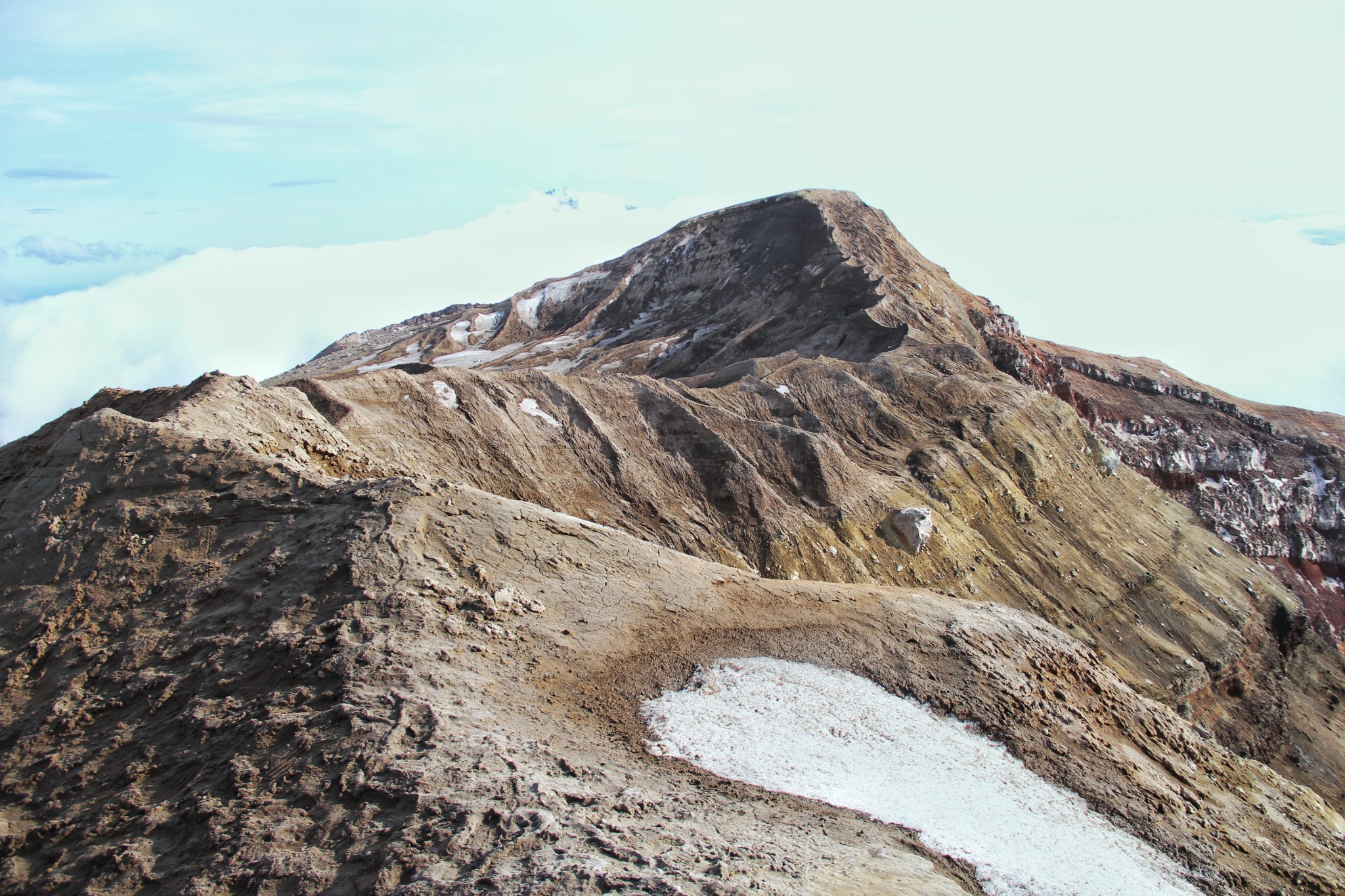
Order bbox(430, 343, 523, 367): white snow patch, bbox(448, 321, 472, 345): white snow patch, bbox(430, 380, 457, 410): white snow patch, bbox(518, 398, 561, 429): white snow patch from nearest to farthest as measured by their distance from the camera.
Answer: bbox(430, 380, 457, 410): white snow patch < bbox(518, 398, 561, 429): white snow patch < bbox(430, 343, 523, 367): white snow patch < bbox(448, 321, 472, 345): white snow patch

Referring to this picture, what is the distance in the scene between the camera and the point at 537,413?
28.4 m

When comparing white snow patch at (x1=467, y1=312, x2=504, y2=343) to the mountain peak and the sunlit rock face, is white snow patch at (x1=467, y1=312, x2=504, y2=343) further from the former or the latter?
the sunlit rock face

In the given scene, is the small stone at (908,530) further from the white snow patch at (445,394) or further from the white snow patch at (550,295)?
the white snow patch at (550,295)

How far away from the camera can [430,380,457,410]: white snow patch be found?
26337 millimetres

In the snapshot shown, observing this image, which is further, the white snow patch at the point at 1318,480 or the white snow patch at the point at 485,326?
the white snow patch at the point at 485,326

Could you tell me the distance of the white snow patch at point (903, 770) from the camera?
37.8 feet

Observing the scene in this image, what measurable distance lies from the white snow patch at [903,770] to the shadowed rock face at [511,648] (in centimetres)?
50

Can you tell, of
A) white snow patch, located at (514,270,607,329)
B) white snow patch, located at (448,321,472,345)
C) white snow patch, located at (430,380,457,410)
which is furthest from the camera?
white snow patch, located at (514,270,607,329)

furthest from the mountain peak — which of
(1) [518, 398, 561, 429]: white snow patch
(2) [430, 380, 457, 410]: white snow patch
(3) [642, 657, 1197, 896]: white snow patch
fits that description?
(3) [642, 657, 1197, 896]: white snow patch

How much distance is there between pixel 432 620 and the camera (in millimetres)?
13211

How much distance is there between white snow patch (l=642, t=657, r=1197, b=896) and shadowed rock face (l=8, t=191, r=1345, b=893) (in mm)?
497

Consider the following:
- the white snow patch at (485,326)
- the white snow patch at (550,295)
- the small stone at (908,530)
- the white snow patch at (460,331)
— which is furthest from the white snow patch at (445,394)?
the white snow patch at (550,295)

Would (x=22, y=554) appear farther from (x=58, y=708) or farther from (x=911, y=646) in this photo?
(x=911, y=646)

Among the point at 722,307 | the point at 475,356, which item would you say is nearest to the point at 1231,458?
the point at 722,307
